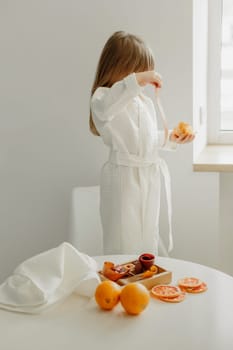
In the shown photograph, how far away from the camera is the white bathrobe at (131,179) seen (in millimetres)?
1857

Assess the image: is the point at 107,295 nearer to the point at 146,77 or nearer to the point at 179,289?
the point at 179,289

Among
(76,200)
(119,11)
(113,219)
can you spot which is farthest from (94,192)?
(119,11)

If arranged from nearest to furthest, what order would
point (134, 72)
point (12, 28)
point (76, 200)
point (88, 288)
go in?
point (88, 288) → point (134, 72) → point (76, 200) → point (12, 28)

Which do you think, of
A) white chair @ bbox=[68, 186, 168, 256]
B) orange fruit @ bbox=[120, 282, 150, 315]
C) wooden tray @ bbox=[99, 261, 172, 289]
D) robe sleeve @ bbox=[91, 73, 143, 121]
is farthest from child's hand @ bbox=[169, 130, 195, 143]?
orange fruit @ bbox=[120, 282, 150, 315]

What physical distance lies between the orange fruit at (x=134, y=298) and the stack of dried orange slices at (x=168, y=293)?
0.08 metres

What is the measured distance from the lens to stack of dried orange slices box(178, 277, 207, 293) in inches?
56.0

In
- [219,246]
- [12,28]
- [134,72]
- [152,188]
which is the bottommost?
[219,246]

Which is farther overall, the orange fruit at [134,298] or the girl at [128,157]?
the girl at [128,157]

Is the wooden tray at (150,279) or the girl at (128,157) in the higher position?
the girl at (128,157)

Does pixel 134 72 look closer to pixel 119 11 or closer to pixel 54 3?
pixel 119 11

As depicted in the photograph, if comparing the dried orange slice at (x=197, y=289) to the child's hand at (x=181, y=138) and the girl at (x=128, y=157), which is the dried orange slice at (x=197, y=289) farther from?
the child's hand at (x=181, y=138)

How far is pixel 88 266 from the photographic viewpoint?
142 centimetres

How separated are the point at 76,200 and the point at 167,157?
1.36 ft

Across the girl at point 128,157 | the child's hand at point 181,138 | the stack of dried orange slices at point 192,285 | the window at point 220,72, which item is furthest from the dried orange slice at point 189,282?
the window at point 220,72
